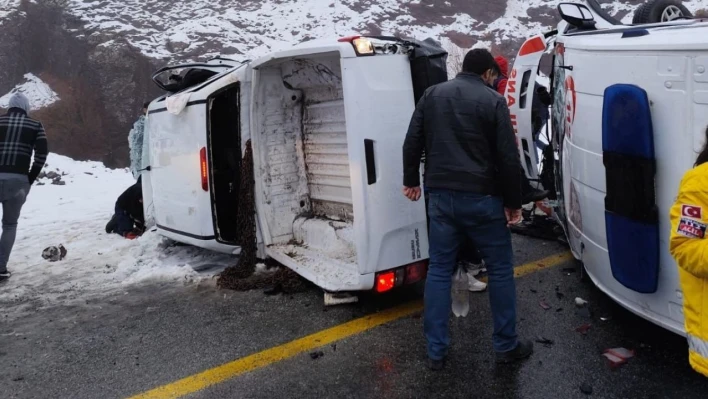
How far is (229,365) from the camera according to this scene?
343 centimetres

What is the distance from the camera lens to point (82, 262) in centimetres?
589

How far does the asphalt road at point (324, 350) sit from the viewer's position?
304cm

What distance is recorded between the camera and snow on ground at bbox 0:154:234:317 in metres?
4.99

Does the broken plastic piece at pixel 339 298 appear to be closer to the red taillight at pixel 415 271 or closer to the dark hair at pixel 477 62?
the red taillight at pixel 415 271

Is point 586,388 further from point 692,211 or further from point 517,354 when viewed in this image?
point 692,211

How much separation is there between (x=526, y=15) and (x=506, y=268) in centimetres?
3503

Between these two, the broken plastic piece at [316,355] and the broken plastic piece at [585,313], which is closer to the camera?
the broken plastic piece at [316,355]

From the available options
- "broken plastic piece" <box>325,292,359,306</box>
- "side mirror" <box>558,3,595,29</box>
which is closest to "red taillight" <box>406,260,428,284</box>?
"broken plastic piece" <box>325,292,359,306</box>

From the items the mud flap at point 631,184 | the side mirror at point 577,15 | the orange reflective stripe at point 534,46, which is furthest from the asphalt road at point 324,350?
the orange reflective stripe at point 534,46

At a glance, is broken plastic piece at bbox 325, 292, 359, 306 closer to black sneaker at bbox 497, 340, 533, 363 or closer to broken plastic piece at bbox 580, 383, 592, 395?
black sneaker at bbox 497, 340, 533, 363

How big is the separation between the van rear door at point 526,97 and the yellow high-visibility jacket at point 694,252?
3377 mm

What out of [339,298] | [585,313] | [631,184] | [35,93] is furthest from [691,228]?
[35,93]

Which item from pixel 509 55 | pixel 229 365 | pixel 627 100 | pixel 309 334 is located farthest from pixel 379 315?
pixel 509 55

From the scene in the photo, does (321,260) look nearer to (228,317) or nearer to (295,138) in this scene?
(228,317)
